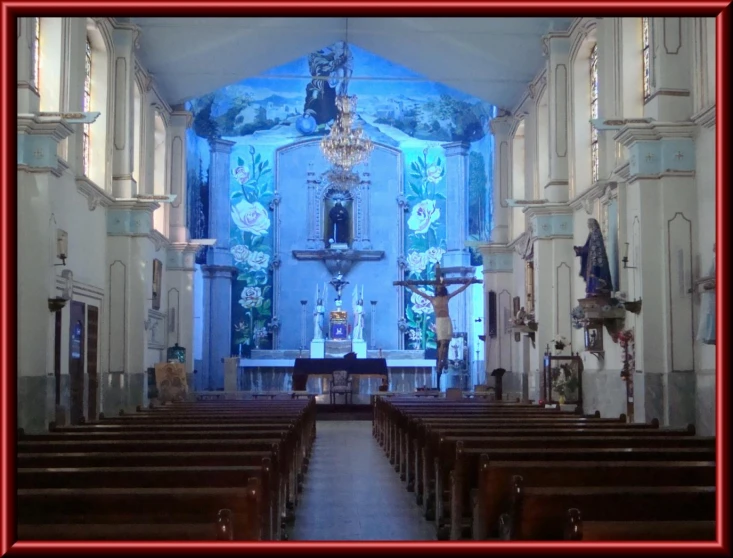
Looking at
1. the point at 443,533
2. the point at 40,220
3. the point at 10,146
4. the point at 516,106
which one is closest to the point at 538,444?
the point at 443,533

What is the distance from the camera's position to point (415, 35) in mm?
22422

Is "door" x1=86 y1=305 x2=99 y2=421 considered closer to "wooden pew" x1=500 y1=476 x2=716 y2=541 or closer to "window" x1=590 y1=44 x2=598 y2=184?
"window" x1=590 y1=44 x2=598 y2=184

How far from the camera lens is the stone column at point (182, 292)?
24000 mm

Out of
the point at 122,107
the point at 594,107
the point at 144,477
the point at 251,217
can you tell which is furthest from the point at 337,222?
the point at 144,477

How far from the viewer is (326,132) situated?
29.9m

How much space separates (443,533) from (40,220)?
7700mm

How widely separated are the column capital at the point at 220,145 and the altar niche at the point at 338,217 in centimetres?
346

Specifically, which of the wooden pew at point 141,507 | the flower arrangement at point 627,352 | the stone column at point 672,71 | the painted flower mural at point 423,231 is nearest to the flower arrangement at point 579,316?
the flower arrangement at point 627,352

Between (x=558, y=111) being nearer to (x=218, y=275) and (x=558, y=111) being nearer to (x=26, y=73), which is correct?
(x=26, y=73)

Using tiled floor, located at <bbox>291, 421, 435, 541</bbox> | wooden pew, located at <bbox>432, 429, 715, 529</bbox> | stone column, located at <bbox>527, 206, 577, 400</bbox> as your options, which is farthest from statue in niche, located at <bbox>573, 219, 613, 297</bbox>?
wooden pew, located at <bbox>432, 429, 715, 529</bbox>

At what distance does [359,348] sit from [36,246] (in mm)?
15967

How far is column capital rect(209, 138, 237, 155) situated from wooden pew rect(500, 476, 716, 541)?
82.9 ft

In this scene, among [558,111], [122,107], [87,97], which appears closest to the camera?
[87,97]

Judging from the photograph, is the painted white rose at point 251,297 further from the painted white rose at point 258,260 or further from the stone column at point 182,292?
the stone column at point 182,292
